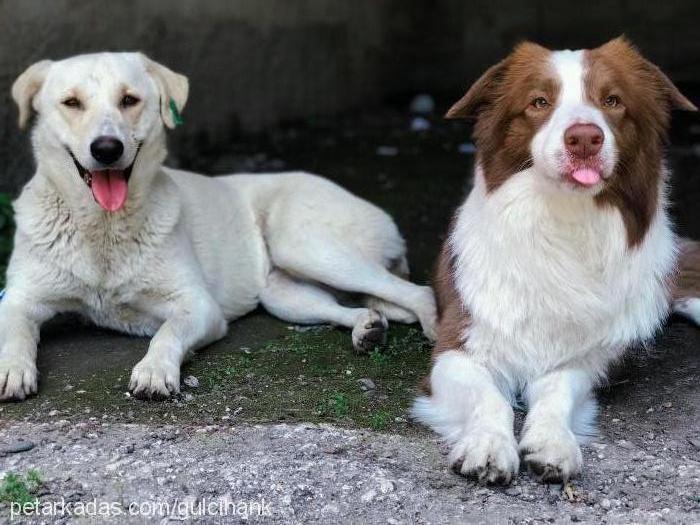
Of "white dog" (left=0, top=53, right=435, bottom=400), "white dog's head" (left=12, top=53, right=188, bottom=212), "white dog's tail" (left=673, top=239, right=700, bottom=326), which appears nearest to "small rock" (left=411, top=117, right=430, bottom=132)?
"white dog" (left=0, top=53, right=435, bottom=400)

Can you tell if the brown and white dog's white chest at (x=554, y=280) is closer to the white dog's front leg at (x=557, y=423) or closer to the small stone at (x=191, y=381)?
the white dog's front leg at (x=557, y=423)

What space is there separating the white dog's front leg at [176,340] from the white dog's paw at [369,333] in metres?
0.62

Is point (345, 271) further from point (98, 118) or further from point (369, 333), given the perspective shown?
point (98, 118)

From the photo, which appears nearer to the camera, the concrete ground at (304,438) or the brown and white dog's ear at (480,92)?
the concrete ground at (304,438)

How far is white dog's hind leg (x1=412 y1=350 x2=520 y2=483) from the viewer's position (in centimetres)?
295

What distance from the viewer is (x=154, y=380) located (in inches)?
142

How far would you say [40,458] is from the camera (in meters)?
3.19

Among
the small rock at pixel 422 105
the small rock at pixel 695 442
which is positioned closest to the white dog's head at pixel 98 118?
the small rock at pixel 695 442

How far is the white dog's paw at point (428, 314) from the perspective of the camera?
14.4 ft

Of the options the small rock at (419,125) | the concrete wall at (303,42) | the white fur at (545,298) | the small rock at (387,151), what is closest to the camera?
the white fur at (545,298)

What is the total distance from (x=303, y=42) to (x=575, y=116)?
6462mm

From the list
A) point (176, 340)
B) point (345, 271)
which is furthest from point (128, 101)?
point (345, 271)

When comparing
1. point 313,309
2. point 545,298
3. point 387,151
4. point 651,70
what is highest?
point 651,70

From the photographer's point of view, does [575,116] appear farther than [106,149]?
No
